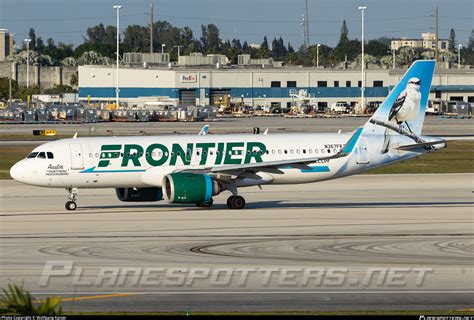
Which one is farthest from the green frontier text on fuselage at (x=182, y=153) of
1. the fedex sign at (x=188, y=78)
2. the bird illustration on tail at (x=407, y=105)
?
the fedex sign at (x=188, y=78)

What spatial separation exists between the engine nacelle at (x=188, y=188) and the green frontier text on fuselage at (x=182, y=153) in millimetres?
2047

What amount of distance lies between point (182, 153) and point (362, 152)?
809cm

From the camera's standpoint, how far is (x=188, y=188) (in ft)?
135

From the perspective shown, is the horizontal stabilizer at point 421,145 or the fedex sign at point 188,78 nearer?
the horizontal stabilizer at point 421,145

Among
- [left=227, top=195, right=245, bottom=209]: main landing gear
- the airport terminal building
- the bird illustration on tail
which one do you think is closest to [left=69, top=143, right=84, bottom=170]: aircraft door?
[left=227, top=195, right=245, bottom=209]: main landing gear

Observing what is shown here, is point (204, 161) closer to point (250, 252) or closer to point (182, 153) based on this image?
point (182, 153)

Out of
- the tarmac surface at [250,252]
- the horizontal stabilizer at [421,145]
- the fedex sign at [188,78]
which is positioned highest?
the fedex sign at [188,78]

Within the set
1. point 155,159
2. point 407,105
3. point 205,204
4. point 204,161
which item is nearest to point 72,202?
point 155,159

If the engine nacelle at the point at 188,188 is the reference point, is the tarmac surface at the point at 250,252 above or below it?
below

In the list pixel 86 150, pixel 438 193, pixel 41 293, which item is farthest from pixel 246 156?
pixel 41 293

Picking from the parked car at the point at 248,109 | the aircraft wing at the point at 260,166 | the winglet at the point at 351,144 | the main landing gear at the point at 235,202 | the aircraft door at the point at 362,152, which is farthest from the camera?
the parked car at the point at 248,109

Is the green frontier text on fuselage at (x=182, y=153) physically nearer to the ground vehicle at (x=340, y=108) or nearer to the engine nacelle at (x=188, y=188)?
the engine nacelle at (x=188, y=188)

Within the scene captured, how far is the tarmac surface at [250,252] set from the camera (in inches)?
958

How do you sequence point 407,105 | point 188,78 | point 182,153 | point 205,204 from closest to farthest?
1. point 205,204
2. point 182,153
3. point 407,105
4. point 188,78
